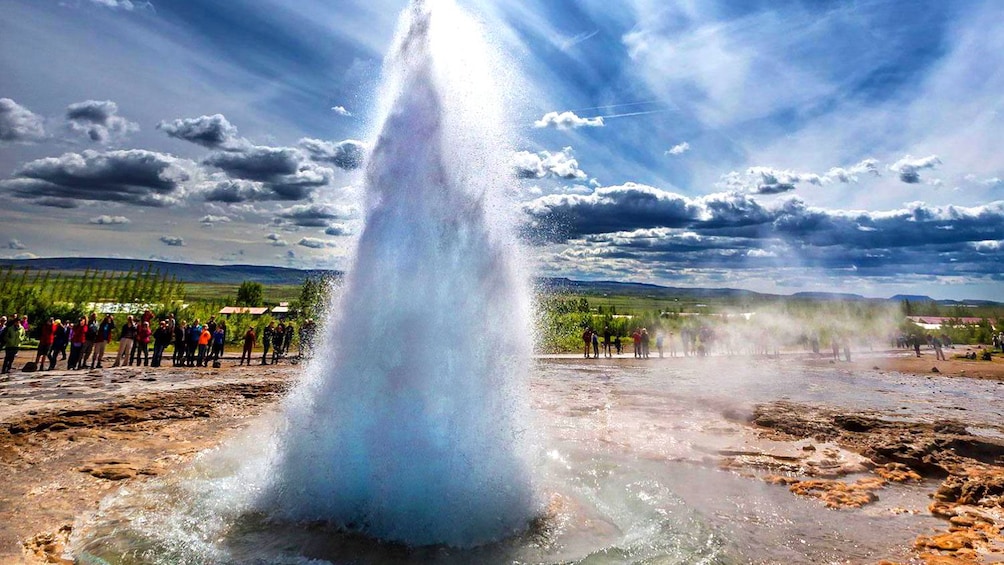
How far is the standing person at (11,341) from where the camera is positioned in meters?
14.2

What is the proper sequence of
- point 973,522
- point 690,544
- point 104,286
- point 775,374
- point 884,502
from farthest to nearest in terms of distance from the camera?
point 104,286 < point 775,374 < point 884,502 < point 973,522 < point 690,544

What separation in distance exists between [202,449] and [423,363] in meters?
5.00

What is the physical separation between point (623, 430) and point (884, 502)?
4.22 meters

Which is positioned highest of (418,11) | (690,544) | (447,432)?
(418,11)

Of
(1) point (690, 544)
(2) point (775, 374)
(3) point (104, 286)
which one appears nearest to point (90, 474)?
(1) point (690, 544)

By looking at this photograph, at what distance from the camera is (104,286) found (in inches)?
1635

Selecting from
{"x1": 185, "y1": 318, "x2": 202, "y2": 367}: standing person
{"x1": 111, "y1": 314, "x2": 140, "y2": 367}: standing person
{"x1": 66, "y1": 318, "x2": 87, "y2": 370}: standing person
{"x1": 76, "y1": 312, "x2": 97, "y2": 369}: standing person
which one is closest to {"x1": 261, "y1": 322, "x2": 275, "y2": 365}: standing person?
{"x1": 185, "y1": 318, "x2": 202, "y2": 367}: standing person

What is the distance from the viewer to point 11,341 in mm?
14477

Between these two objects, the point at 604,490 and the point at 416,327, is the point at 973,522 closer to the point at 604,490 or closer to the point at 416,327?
the point at 604,490

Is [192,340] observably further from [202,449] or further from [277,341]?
[202,449]

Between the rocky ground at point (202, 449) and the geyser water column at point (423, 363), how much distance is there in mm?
2449

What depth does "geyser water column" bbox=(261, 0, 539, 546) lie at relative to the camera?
504cm

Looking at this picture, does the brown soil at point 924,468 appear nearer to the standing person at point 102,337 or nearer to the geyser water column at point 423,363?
the geyser water column at point 423,363

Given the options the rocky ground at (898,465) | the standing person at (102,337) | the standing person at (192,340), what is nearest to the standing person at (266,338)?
the standing person at (192,340)
